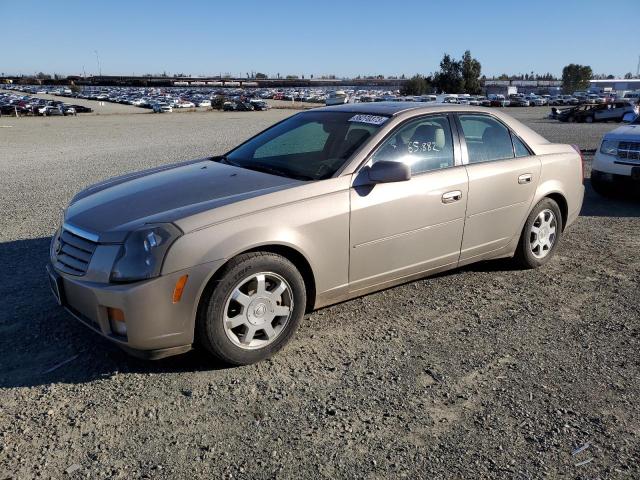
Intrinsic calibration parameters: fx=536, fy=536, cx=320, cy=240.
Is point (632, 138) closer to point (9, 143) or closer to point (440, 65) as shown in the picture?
point (9, 143)

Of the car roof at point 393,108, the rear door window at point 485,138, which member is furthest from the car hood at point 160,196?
the rear door window at point 485,138

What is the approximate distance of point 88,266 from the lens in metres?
3.12

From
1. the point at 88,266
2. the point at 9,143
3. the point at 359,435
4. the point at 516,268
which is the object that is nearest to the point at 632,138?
the point at 516,268

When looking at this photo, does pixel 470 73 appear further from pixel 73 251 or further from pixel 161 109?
pixel 73 251

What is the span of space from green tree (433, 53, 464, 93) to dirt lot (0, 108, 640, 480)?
380 feet

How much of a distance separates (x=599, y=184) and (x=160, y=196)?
290 inches

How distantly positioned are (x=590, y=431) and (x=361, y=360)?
1.34 m

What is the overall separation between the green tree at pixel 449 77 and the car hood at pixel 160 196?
381ft

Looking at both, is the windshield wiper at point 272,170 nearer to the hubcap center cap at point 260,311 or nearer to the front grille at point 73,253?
the hubcap center cap at point 260,311

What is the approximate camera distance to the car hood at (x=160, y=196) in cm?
322

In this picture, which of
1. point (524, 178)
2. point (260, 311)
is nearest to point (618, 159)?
point (524, 178)

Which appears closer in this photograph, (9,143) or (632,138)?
(632,138)

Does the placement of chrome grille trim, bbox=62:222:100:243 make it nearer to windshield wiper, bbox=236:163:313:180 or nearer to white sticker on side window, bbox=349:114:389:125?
windshield wiper, bbox=236:163:313:180

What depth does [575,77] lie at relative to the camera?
127 meters
